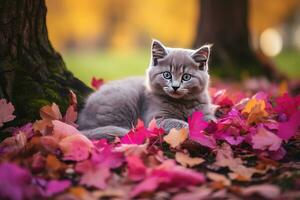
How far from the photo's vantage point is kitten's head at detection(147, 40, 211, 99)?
3605mm

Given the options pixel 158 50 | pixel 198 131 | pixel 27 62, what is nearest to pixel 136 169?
pixel 198 131

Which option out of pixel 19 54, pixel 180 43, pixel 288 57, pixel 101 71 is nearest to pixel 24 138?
pixel 19 54

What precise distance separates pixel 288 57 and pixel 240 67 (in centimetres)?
548

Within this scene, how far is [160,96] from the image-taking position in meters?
3.79

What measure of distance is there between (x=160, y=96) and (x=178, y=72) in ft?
0.94

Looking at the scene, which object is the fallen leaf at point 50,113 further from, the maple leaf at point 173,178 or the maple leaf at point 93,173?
the maple leaf at point 173,178

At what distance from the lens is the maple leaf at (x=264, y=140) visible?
2.64 meters

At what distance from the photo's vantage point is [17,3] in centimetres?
314

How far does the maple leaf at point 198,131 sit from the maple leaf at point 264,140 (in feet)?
0.87

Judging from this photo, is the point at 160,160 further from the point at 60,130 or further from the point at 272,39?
the point at 272,39

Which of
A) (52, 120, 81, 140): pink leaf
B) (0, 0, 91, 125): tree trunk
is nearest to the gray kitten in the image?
(0, 0, 91, 125): tree trunk

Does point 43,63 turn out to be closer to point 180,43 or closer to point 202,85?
point 202,85

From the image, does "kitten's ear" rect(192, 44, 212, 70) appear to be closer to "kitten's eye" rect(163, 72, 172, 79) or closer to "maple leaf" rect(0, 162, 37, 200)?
"kitten's eye" rect(163, 72, 172, 79)

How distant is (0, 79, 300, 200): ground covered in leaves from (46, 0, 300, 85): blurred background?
5.32 m
